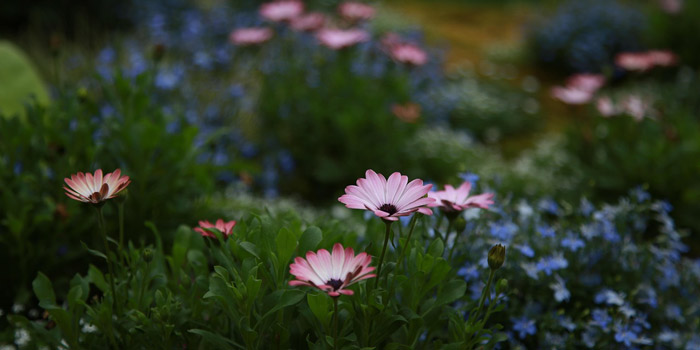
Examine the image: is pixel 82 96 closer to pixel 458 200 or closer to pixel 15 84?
pixel 15 84

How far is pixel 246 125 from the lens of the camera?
153 inches

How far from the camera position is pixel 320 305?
1.35 meters

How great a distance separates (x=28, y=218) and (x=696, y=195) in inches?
113

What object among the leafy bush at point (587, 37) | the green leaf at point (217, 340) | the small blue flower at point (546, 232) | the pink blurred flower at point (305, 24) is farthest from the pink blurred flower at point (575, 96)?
the green leaf at point (217, 340)

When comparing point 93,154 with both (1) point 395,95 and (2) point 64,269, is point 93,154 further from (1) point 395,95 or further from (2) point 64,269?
(1) point 395,95

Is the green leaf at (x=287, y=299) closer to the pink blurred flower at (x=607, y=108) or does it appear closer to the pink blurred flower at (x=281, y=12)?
the pink blurred flower at (x=281, y=12)

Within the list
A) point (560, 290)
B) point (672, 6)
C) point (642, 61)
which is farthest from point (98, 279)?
point (672, 6)

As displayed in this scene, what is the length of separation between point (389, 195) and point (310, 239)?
0.83ft

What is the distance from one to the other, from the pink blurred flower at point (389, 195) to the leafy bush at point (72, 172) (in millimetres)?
1048

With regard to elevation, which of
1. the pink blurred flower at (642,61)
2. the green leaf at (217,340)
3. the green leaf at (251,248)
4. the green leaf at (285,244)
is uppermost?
the pink blurred flower at (642,61)

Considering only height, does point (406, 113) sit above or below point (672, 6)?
below

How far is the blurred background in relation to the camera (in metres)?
2.24

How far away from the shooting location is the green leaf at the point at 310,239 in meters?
1.53

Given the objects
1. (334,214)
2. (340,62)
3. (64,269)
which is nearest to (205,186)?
(64,269)
